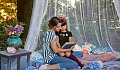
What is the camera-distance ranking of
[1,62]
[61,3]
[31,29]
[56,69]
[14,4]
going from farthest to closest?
[14,4] < [61,3] < [31,29] < [1,62] < [56,69]

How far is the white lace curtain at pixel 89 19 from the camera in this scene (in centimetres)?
331

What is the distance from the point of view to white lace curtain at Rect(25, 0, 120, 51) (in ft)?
10.9

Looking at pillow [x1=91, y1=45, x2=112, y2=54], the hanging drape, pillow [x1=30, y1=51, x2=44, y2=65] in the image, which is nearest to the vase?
pillow [x1=30, y1=51, x2=44, y2=65]

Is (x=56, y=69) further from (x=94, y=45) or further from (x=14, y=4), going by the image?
(x=14, y=4)

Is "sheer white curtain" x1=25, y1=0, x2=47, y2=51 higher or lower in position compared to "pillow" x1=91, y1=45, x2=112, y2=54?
higher

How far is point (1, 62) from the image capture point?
2607 mm

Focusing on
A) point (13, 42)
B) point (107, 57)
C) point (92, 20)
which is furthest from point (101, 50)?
point (13, 42)

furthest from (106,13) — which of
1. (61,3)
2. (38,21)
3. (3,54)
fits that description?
(3,54)

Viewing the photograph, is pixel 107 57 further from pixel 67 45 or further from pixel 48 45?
pixel 48 45

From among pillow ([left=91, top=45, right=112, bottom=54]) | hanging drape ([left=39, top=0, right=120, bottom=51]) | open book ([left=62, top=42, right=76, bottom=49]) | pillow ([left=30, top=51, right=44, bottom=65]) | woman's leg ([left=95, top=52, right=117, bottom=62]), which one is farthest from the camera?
hanging drape ([left=39, top=0, right=120, bottom=51])

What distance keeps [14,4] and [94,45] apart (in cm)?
267

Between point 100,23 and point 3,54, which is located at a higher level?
point 100,23

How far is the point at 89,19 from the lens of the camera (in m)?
3.70

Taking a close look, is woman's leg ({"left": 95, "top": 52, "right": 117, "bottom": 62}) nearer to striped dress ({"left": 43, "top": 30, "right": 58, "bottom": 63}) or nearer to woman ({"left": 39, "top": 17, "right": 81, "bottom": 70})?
woman ({"left": 39, "top": 17, "right": 81, "bottom": 70})
